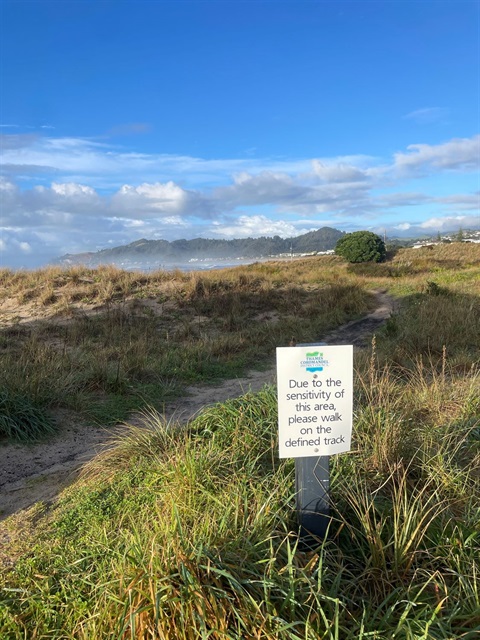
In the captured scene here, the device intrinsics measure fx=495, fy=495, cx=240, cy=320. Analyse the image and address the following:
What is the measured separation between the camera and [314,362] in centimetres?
250

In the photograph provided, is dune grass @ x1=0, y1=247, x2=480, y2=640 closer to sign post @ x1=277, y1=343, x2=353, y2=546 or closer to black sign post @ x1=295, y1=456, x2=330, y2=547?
black sign post @ x1=295, y1=456, x2=330, y2=547

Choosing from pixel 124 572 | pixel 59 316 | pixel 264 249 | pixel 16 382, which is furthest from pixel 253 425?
pixel 264 249

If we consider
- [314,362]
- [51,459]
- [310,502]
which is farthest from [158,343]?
[314,362]

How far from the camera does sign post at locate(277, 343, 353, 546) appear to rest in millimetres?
2482

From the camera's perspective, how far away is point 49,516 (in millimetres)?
Answer: 3609

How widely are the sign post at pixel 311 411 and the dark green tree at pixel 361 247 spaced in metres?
50.0

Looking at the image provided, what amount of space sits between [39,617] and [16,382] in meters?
3.99

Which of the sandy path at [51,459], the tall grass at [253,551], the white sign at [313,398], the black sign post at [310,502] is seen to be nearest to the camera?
the tall grass at [253,551]

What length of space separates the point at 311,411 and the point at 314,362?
10.0 inches

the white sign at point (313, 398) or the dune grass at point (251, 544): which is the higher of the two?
the white sign at point (313, 398)

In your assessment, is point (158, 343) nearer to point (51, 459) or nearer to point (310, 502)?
point (51, 459)

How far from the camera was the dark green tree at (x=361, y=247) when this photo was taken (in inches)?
2032

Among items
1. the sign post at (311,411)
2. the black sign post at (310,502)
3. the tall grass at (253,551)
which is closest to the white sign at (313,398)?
the sign post at (311,411)

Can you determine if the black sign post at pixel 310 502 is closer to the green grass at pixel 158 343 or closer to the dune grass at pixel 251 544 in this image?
the dune grass at pixel 251 544
